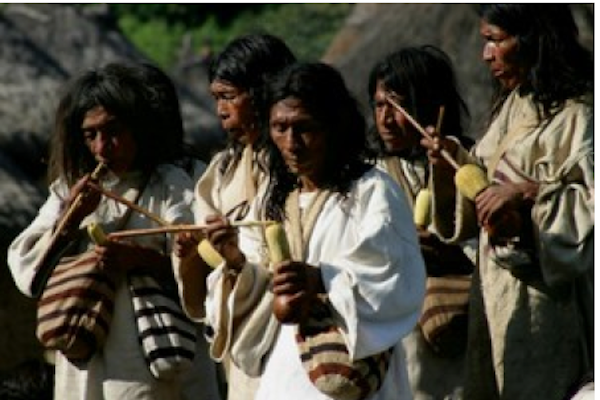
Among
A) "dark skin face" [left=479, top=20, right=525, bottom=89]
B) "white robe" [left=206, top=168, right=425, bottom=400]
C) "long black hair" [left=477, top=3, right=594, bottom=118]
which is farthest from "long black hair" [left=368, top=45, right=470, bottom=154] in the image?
"white robe" [left=206, top=168, right=425, bottom=400]

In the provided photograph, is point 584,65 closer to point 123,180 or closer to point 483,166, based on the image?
point 483,166

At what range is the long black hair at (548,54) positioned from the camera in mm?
9281

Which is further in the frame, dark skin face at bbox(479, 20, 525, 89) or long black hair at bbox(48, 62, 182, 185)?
long black hair at bbox(48, 62, 182, 185)

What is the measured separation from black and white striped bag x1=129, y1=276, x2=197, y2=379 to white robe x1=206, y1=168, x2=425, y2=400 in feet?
2.67

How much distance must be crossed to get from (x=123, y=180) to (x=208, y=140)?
25.3ft

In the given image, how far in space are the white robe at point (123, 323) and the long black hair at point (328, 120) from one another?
3.31 ft

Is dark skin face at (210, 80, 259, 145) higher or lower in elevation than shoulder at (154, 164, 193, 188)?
higher

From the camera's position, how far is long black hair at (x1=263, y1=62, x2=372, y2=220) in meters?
8.66

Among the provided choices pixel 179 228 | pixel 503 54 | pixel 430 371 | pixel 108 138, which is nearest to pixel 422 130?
pixel 503 54

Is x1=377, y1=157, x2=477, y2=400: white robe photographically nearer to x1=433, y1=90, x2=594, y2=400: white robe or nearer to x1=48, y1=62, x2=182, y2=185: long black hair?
x1=433, y1=90, x2=594, y2=400: white robe

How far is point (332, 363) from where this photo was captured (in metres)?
8.40

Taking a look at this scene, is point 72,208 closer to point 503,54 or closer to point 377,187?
point 377,187

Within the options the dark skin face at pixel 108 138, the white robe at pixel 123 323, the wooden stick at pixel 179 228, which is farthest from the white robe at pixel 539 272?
the dark skin face at pixel 108 138

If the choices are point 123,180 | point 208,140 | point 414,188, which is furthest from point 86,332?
point 208,140
